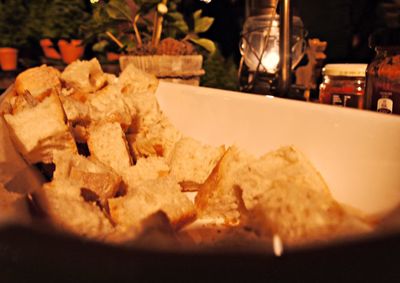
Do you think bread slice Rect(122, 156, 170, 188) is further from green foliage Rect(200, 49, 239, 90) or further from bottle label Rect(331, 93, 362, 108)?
green foliage Rect(200, 49, 239, 90)

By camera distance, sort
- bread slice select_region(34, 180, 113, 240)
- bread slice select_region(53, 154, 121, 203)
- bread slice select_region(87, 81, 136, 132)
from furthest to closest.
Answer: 1. bread slice select_region(87, 81, 136, 132)
2. bread slice select_region(53, 154, 121, 203)
3. bread slice select_region(34, 180, 113, 240)

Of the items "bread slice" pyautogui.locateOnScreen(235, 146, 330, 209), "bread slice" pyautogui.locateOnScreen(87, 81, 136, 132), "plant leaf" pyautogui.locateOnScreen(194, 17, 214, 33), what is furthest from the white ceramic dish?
"plant leaf" pyautogui.locateOnScreen(194, 17, 214, 33)

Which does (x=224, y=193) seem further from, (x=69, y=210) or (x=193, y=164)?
(x=69, y=210)

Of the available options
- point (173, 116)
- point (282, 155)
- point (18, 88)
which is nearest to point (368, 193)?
point (282, 155)

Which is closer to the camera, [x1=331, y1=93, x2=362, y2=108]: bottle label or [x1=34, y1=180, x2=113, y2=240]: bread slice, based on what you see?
[x1=34, y1=180, x2=113, y2=240]: bread slice

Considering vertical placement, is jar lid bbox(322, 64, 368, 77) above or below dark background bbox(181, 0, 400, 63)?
below

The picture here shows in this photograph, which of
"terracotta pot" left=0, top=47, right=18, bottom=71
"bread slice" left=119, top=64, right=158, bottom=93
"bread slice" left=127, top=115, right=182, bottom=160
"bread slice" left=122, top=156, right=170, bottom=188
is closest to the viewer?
"bread slice" left=122, top=156, right=170, bottom=188
